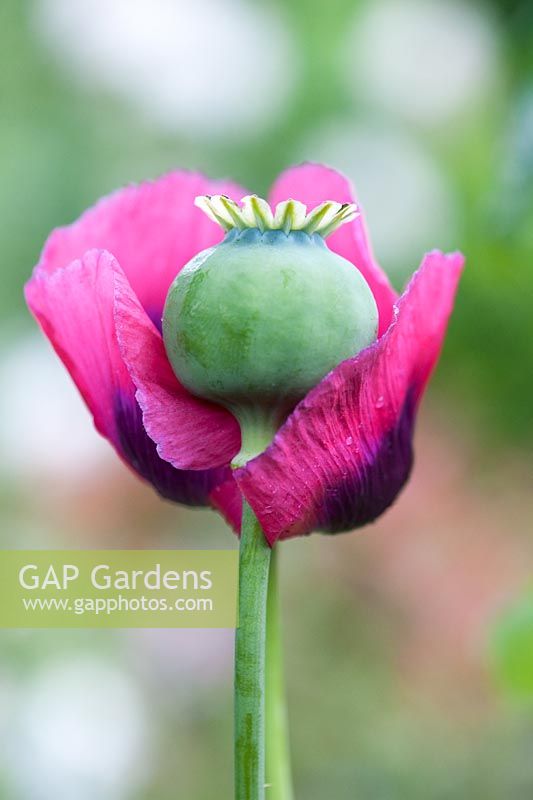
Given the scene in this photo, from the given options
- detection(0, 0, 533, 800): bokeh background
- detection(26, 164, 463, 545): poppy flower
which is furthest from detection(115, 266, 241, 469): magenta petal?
detection(0, 0, 533, 800): bokeh background

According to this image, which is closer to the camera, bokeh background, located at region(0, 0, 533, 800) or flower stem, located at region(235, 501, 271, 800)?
flower stem, located at region(235, 501, 271, 800)

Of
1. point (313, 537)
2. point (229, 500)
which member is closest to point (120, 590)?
point (229, 500)

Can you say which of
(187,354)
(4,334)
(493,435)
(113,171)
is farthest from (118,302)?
(113,171)

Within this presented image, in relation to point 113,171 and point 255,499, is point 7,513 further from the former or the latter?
point 255,499

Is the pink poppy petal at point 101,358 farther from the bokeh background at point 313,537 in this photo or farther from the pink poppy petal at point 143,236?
the bokeh background at point 313,537

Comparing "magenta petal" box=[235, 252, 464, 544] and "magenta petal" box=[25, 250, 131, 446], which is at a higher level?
"magenta petal" box=[25, 250, 131, 446]

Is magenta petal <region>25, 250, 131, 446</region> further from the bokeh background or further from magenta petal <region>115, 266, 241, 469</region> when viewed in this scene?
the bokeh background
